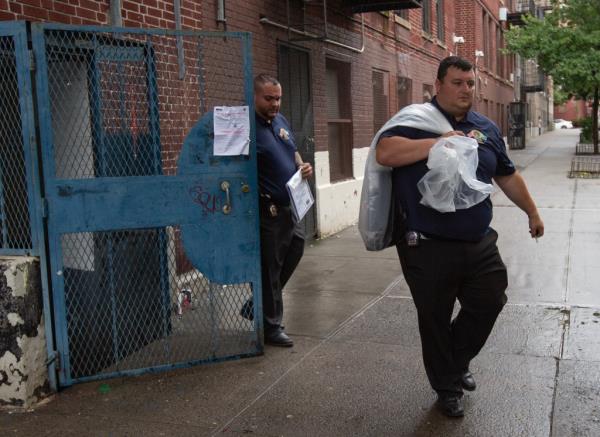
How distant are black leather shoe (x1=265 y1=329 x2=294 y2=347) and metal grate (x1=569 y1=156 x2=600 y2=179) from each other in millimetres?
13519

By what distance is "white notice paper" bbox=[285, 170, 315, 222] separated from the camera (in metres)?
4.62

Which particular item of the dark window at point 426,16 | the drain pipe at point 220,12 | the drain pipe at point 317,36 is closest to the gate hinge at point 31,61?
the drain pipe at point 220,12

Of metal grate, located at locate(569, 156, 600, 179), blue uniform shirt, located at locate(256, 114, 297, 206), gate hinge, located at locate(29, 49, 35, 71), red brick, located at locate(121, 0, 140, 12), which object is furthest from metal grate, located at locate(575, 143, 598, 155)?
gate hinge, located at locate(29, 49, 35, 71)

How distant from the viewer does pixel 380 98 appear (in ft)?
42.5

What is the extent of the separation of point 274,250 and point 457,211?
1619 millimetres

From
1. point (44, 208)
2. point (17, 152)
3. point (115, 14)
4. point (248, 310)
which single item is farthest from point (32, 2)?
point (248, 310)

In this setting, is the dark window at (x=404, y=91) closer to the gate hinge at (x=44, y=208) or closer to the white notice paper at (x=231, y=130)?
the white notice paper at (x=231, y=130)

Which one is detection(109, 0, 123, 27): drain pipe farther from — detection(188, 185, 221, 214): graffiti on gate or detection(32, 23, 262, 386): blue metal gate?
detection(188, 185, 221, 214): graffiti on gate

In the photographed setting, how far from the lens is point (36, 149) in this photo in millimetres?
3896

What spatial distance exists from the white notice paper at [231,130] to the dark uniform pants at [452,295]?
3.95 feet

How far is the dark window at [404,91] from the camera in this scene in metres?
14.2

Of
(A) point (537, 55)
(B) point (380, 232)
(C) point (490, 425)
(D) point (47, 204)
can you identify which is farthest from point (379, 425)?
(A) point (537, 55)

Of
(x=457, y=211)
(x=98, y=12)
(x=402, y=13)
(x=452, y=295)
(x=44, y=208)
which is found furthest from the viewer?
(x=402, y=13)

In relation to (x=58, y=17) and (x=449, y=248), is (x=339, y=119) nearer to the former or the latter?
(x=58, y=17)
